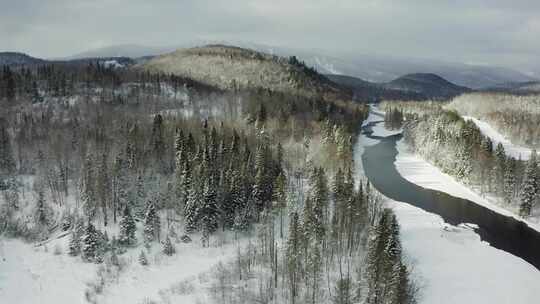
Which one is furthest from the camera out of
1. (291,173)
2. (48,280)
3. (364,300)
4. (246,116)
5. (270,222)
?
(246,116)

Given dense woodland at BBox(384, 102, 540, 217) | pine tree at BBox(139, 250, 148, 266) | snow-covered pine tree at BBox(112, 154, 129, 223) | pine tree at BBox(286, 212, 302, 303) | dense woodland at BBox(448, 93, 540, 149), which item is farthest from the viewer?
dense woodland at BBox(448, 93, 540, 149)

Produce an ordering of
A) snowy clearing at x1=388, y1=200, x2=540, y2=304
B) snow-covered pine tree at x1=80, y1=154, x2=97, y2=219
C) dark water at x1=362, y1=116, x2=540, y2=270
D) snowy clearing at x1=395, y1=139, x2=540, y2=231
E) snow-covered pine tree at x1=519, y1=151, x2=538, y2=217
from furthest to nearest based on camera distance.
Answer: snowy clearing at x1=395, y1=139, x2=540, y2=231
snow-covered pine tree at x1=519, y1=151, x2=538, y2=217
snow-covered pine tree at x1=80, y1=154, x2=97, y2=219
dark water at x1=362, y1=116, x2=540, y2=270
snowy clearing at x1=388, y1=200, x2=540, y2=304

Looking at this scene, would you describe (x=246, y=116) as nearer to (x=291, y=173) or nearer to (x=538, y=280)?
(x=291, y=173)

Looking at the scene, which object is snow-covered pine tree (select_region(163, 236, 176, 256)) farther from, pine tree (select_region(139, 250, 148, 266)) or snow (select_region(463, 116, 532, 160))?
snow (select_region(463, 116, 532, 160))

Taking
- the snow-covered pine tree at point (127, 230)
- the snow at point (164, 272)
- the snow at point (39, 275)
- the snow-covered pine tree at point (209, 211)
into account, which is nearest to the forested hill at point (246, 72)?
the snow-covered pine tree at point (209, 211)

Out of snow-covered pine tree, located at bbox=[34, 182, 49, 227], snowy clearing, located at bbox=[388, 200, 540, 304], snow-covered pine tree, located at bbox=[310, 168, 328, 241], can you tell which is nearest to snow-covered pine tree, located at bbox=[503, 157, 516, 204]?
snowy clearing, located at bbox=[388, 200, 540, 304]

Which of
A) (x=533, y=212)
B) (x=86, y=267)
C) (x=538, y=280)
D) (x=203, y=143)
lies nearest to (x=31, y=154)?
(x=203, y=143)

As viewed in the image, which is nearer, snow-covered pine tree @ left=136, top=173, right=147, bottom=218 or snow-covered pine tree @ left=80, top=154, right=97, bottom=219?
snow-covered pine tree @ left=80, top=154, right=97, bottom=219
